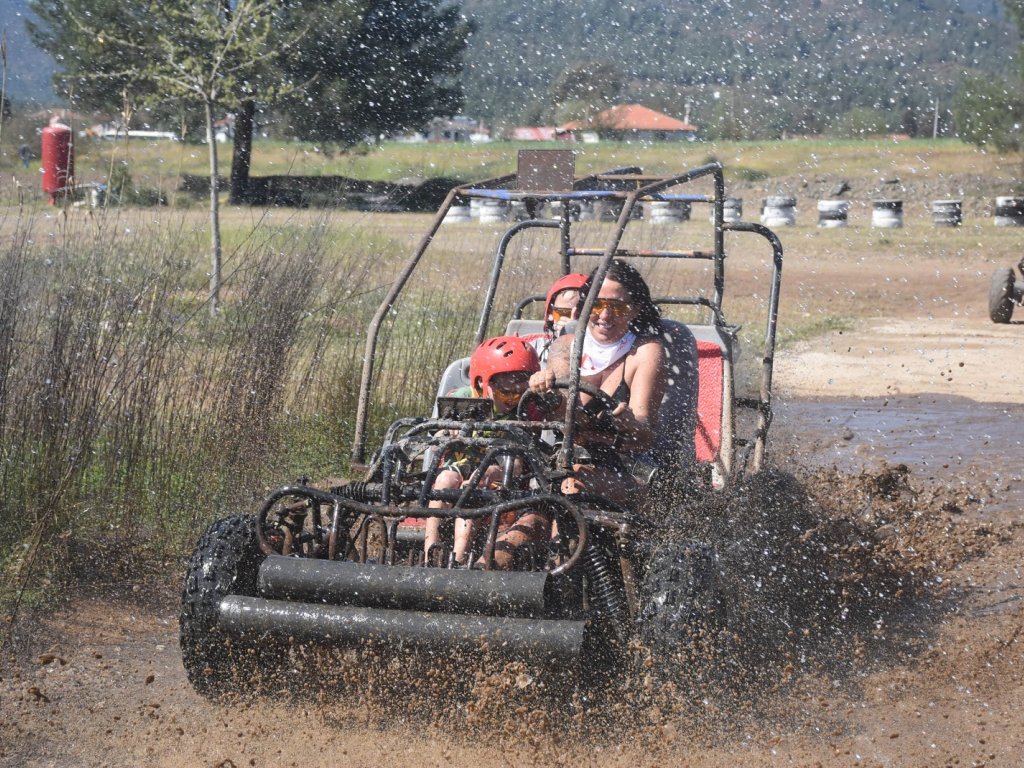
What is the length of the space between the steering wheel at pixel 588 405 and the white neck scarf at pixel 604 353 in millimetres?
381

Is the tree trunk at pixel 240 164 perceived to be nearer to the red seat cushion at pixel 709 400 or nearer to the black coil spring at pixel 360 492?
the red seat cushion at pixel 709 400

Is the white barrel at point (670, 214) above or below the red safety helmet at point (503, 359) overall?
below

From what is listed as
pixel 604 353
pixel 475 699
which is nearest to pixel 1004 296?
pixel 604 353

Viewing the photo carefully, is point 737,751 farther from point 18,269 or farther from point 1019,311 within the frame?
point 1019,311

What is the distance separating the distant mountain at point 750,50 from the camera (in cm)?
7781

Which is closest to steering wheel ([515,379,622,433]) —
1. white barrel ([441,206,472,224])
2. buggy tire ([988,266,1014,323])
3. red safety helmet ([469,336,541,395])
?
red safety helmet ([469,336,541,395])

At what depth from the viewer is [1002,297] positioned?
15.6m

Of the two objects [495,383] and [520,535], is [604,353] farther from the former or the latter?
[520,535]

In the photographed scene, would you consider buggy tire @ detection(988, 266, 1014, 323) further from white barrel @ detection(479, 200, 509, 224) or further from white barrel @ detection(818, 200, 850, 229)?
white barrel @ detection(479, 200, 509, 224)

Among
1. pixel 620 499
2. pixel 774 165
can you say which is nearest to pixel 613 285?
pixel 620 499

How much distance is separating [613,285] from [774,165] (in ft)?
127

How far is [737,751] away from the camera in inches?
175

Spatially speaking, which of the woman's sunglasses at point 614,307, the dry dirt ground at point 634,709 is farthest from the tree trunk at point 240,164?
the dry dirt ground at point 634,709

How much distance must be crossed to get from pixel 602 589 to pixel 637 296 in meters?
1.64
